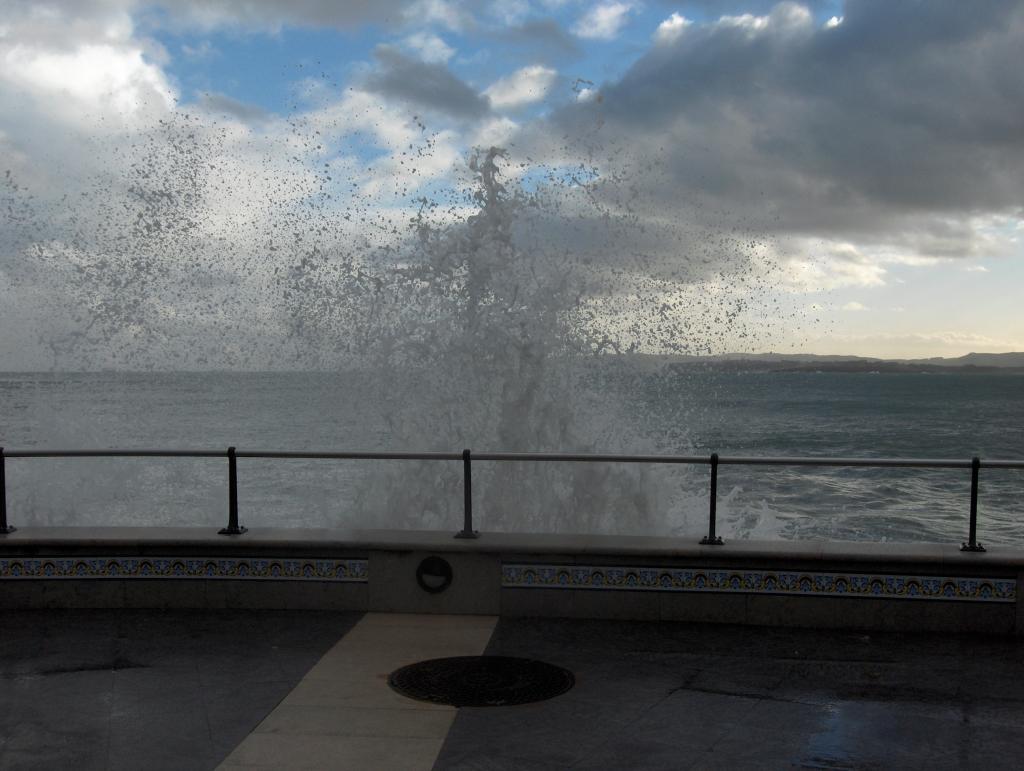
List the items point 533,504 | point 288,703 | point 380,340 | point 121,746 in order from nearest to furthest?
point 121,746
point 288,703
point 533,504
point 380,340

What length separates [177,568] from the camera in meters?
6.60

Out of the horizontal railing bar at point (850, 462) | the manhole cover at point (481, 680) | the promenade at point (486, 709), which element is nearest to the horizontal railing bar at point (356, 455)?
the promenade at point (486, 709)

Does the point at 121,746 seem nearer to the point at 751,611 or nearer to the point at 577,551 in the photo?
the point at 577,551

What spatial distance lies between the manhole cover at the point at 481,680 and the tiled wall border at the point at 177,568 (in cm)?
133

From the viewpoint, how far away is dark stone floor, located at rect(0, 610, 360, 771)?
13.9 feet

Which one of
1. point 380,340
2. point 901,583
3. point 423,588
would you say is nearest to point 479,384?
point 380,340

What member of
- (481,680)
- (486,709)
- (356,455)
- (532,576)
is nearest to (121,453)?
(356,455)

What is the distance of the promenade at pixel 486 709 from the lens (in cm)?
420

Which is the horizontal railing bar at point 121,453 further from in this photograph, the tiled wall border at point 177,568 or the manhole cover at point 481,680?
the manhole cover at point 481,680

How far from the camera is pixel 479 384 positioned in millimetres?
10914

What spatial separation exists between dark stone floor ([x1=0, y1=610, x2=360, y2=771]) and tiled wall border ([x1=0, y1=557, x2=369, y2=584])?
243mm

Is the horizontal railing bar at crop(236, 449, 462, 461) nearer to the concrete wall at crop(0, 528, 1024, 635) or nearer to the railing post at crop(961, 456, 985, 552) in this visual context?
A: the concrete wall at crop(0, 528, 1024, 635)

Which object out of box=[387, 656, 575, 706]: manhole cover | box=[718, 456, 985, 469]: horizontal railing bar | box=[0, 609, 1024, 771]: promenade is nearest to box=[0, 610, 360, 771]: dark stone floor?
box=[0, 609, 1024, 771]: promenade

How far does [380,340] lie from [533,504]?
267 centimetres
